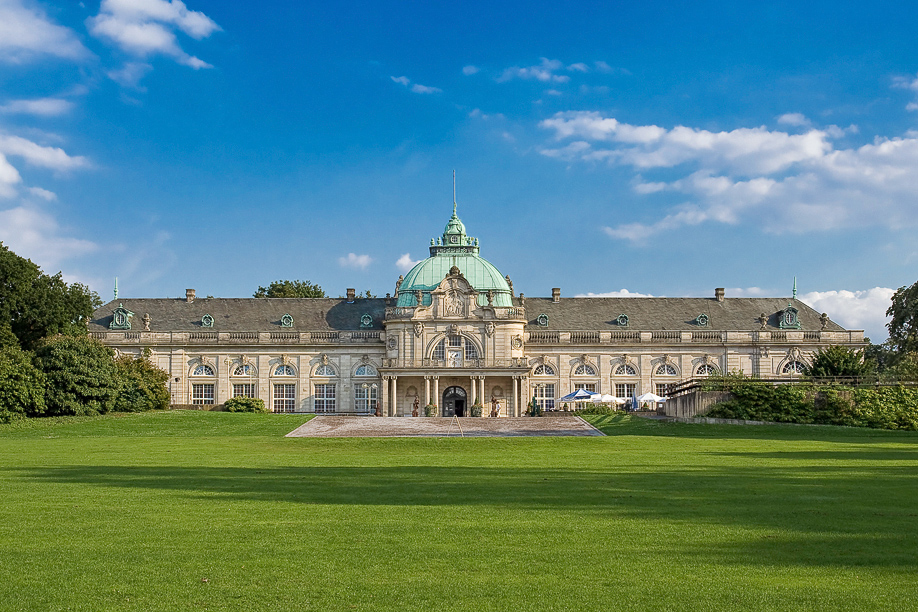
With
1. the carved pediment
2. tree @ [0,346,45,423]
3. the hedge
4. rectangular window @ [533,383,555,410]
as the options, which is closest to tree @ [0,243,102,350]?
tree @ [0,346,45,423]

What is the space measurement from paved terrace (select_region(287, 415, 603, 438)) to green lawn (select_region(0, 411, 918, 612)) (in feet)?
58.2

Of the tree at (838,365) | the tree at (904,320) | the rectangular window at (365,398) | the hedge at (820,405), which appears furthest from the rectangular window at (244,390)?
the tree at (904,320)

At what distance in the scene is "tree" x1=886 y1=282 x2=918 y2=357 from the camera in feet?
168

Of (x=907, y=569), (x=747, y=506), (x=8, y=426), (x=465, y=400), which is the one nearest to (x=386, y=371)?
(x=465, y=400)

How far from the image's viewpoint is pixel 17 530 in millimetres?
12266

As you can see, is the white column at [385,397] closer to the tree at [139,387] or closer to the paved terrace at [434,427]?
the paved terrace at [434,427]

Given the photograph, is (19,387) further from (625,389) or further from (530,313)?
(625,389)

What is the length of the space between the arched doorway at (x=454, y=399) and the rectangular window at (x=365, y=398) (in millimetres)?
5747

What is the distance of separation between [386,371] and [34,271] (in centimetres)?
2511

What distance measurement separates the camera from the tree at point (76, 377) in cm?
4909

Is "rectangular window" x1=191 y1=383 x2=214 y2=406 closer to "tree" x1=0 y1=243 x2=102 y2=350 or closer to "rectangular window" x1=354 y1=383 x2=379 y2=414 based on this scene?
"rectangular window" x1=354 y1=383 x2=379 y2=414

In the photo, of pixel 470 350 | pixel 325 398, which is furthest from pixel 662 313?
pixel 325 398

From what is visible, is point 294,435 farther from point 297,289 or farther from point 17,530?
point 297,289

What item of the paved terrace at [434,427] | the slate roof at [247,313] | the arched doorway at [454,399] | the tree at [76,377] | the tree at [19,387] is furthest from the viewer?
the slate roof at [247,313]
